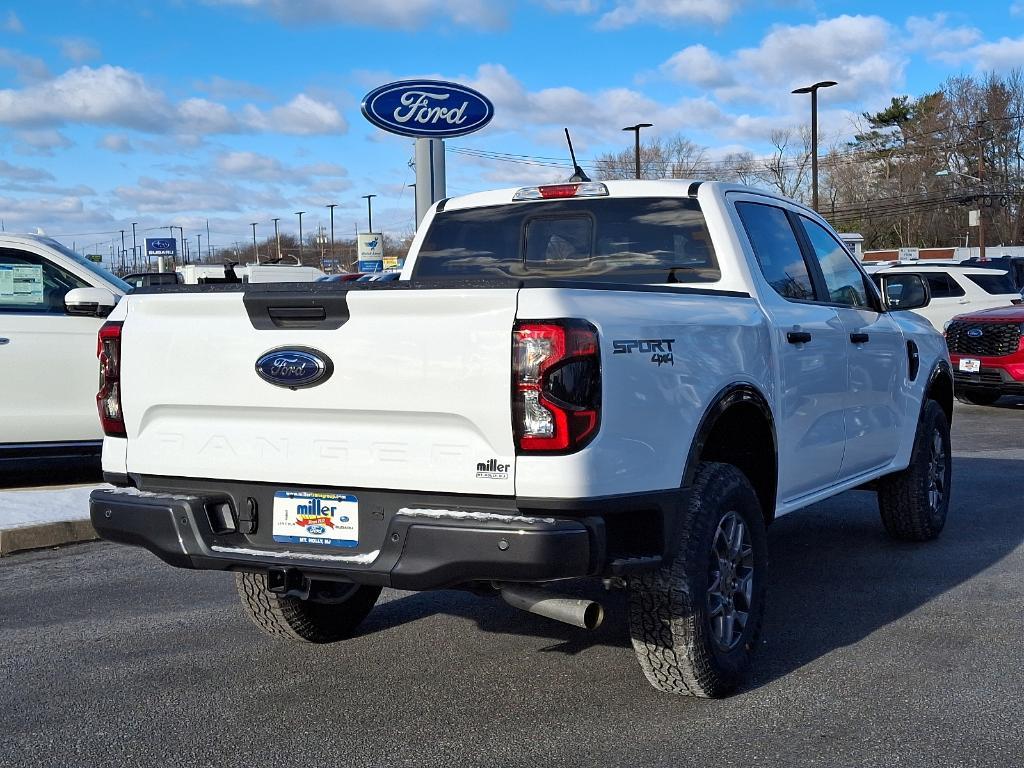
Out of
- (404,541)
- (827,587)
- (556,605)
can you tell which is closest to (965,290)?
(827,587)

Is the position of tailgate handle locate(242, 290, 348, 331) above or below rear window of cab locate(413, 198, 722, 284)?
below

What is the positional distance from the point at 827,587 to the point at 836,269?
1644 millimetres

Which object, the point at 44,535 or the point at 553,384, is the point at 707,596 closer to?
the point at 553,384

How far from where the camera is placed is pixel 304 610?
5039mm

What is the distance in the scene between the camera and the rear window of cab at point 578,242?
5.24 m

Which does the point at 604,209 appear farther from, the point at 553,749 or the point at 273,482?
the point at 553,749

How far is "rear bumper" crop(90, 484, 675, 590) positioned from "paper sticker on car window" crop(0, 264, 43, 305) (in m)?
5.21

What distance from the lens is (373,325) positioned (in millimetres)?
3807

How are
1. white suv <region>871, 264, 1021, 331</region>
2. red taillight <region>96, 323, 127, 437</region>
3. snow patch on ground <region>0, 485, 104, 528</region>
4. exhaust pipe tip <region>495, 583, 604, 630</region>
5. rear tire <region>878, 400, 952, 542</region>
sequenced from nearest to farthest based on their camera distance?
exhaust pipe tip <region>495, 583, 604, 630</region> < red taillight <region>96, 323, 127, 437</region> < rear tire <region>878, 400, 952, 542</region> < snow patch on ground <region>0, 485, 104, 528</region> < white suv <region>871, 264, 1021, 331</region>

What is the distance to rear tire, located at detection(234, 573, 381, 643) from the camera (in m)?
4.95

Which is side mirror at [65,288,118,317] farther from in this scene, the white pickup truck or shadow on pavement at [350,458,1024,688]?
the white pickup truck

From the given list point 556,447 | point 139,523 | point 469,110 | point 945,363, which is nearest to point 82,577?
point 139,523

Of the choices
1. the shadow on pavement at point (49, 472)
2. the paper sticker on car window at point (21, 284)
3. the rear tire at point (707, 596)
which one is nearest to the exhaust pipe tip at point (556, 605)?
the rear tire at point (707, 596)

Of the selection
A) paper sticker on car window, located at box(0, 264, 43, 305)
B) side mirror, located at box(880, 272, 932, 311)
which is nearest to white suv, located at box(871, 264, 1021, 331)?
side mirror, located at box(880, 272, 932, 311)
